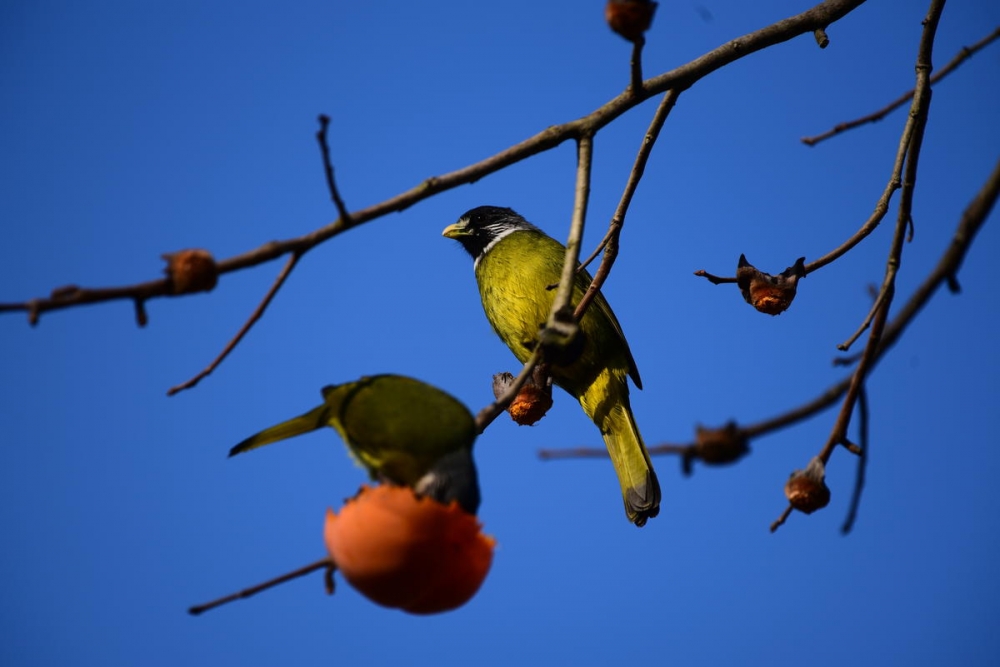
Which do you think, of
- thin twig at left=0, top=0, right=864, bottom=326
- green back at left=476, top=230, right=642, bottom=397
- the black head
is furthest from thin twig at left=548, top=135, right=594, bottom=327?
the black head

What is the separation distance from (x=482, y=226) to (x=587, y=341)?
2.16 metres

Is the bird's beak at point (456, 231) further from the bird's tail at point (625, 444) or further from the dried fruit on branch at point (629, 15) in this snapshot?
the dried fruit on branch at point (629, 15)

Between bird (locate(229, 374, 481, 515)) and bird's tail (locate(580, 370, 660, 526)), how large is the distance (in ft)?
7.52

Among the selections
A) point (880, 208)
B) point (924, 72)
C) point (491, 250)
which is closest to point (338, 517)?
point (880, 208)

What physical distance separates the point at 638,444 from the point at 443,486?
295cm

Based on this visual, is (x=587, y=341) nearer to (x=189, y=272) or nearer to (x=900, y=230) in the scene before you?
(x=900, y=230)

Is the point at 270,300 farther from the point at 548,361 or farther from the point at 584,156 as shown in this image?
the point at 584,156

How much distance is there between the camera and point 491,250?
5.79 m

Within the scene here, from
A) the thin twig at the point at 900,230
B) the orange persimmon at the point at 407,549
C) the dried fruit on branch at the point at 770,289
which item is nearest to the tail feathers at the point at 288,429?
the orange persimmon at the point at 407,549

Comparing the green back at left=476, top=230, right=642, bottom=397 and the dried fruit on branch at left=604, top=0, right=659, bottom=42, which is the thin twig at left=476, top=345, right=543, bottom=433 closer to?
the dried fruit on branch at left=604, top=0, right=659, bottom=42

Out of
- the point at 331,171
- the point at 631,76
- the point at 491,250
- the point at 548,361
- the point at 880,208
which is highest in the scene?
the point at 491,250

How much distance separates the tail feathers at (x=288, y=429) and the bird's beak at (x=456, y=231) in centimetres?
433

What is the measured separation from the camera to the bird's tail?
442 cm

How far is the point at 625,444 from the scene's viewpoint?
4723 mm
